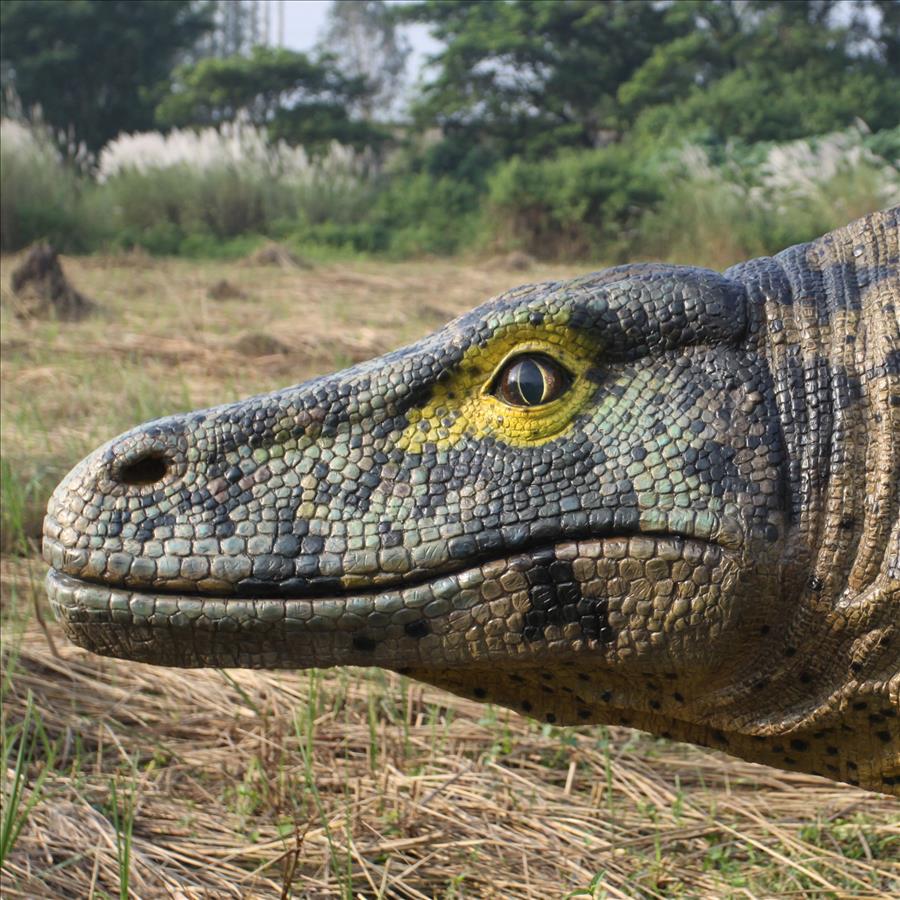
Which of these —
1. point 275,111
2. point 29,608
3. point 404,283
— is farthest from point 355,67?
point 29,608

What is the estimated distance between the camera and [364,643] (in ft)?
6.06

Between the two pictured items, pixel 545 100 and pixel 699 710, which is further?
pixel 545 100

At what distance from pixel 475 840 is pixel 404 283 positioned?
10448 millimetres

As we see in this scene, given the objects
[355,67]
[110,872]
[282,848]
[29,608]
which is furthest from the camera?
[355,67]

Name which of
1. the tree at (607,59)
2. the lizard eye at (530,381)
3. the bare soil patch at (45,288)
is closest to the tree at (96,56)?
the tree at (607,59)

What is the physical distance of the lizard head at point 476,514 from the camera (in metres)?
1.81

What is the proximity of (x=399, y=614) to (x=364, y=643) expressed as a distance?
0.08 metres

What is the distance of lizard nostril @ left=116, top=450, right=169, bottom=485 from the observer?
1.88 m

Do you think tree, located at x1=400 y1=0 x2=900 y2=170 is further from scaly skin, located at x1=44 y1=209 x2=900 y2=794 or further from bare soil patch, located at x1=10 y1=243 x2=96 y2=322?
scaly skin, located at x1=44 y1=209 x2=900 y2=794

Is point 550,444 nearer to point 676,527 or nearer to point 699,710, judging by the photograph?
point 676,527

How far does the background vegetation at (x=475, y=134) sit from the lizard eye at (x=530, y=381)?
41.7 ft

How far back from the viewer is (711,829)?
2.69m

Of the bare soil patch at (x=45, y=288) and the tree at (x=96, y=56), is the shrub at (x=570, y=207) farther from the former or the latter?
the tree at (x=96, y=56)

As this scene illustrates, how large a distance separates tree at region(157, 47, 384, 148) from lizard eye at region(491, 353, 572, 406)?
30.4 metres
